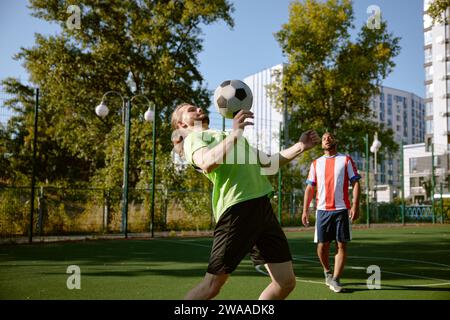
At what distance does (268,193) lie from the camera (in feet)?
10.6

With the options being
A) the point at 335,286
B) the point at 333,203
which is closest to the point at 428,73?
the point at 333,203

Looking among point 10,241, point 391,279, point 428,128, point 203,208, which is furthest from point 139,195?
point 428,128

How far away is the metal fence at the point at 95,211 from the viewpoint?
41.8ft

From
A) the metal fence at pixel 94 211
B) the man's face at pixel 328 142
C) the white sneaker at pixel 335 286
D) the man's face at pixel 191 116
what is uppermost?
the man's face at pixel 328 142

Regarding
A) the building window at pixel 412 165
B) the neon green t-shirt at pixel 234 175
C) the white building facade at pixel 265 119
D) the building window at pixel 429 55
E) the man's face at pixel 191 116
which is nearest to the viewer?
the neon green t-shirt at pixel 234 175

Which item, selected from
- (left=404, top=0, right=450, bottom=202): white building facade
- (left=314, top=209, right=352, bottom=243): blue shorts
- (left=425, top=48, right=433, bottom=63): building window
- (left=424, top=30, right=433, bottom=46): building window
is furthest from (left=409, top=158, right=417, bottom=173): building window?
(left=314, top=209, right=352, bottom=243): blue shorts

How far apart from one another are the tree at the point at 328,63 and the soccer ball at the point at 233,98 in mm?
26257

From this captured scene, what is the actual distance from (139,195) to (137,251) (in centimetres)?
654

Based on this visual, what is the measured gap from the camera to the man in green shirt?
9.66 ft

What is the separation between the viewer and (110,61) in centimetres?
2431

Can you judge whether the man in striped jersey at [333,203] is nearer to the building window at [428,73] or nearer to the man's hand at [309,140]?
the man's hand at [309,140]

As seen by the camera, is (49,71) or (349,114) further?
(349,114)

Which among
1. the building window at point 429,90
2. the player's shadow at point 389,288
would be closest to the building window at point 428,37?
the building window at point 429,90
